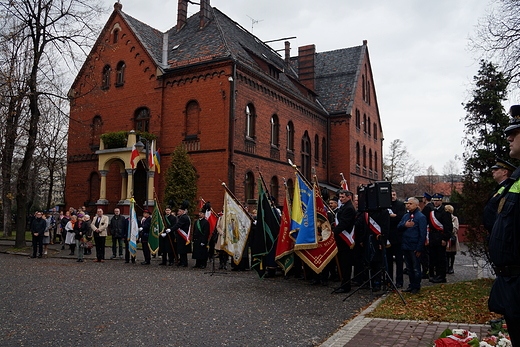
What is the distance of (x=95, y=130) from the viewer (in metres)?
27.8

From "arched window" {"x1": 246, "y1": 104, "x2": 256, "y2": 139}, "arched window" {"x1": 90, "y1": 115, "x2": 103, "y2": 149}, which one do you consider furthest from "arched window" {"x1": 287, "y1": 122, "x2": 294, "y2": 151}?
"arched window" {"x1": 90, "y1": 115, "x2": 103, "y2": 149}

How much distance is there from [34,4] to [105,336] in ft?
60.1

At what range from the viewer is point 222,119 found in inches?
896

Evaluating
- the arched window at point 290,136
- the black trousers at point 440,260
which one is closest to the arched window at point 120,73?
the arched window at point 290,136

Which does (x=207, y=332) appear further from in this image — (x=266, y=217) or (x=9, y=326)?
(x=266, y=217)

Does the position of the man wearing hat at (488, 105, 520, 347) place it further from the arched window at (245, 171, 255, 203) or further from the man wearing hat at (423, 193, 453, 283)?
→ the arched window at (245, 171, 255, 203)

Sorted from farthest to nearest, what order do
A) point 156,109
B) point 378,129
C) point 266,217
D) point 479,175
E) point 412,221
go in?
1. point 378,129
2. point 156,109
3. point 266,217
4. point 479,175
5. point 412,221

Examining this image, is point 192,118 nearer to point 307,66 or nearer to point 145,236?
point 145,236

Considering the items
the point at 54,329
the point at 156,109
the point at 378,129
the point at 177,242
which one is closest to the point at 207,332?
the point at 54,329

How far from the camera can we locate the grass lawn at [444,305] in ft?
20.6

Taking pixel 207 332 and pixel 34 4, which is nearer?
pixel 207 332

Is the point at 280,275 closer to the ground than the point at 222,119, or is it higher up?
closer to the ground

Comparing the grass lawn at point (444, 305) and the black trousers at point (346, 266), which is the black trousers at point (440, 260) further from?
the black trousers at point (346, 266)

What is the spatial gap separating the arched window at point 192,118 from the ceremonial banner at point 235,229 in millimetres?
12483
